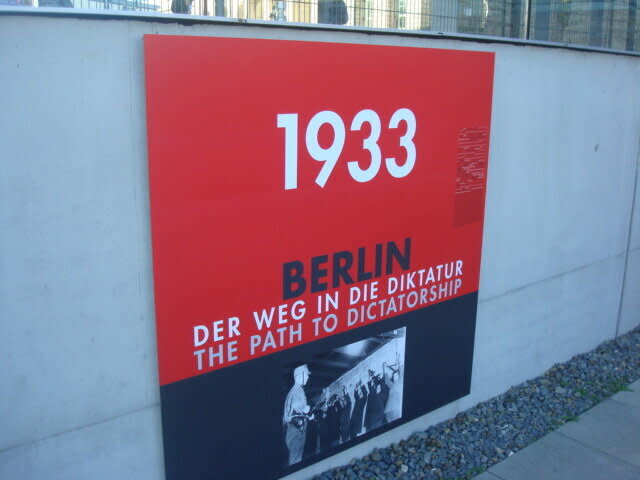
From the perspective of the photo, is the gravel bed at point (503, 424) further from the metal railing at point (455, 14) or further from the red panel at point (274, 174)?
the metal railing at point (455, 14)

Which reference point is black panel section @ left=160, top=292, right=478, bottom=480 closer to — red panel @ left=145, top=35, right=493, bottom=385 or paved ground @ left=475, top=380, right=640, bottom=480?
red panel @ left=145, top=35, right=493, bottom=385

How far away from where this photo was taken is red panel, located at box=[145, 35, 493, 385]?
10.0 ft

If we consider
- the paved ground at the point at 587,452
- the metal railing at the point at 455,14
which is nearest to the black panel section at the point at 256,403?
the paved ground at the point at 587,452

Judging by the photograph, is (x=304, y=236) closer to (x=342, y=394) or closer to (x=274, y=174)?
(x=274, y=174)

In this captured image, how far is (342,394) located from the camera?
13.2 ft

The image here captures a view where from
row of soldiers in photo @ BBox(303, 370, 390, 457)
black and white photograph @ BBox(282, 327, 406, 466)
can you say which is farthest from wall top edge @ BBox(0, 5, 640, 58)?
row of soldiers in photo @ BBox(303, 370, 390, 457)

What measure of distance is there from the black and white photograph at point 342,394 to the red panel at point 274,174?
0.71 ft

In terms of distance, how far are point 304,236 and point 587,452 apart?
2.78m

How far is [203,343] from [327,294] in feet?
2.80

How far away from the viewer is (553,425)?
4988 mm

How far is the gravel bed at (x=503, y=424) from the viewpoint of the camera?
4.23 meters

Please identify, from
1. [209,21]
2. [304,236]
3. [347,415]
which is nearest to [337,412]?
[347,415]

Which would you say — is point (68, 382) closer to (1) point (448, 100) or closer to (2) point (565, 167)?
(1) point (448, 100)

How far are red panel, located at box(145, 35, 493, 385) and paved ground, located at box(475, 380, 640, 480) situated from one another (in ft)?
4.62
